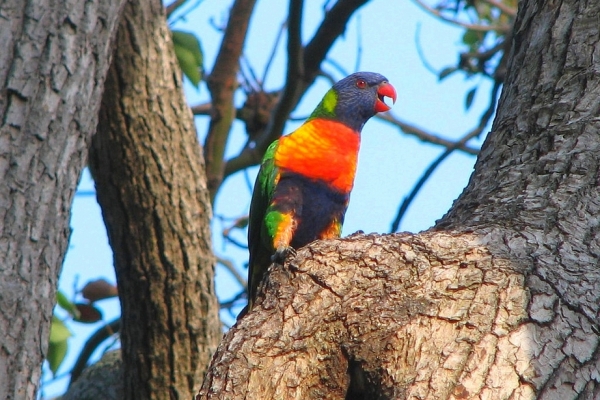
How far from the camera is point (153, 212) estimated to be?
399 cm

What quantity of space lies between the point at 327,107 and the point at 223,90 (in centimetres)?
89

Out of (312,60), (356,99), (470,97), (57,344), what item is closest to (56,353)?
(57,344)

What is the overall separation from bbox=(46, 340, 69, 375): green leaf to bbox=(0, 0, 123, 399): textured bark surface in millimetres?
1519

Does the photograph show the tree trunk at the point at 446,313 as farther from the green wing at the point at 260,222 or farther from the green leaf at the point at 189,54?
the green leaf at the point at 189,54

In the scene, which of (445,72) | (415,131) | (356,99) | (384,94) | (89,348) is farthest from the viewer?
(415,131)

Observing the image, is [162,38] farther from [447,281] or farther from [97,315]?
[447,281]

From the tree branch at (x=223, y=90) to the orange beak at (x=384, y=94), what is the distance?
3.31 ft

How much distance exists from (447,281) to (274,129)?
3.06 m

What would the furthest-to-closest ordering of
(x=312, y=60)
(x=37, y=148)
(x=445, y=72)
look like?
1. (x=445, y=72)
2. (x=312, y=60)
3. (x=37, y=148)

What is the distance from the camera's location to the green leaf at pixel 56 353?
4.04m

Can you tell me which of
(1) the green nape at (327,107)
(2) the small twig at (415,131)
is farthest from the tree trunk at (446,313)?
(2) the small twig at (415,131)

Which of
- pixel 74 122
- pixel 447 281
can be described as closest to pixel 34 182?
pixel 74 122

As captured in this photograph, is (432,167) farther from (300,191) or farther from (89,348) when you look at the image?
(89,348)

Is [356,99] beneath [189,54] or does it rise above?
beneath
